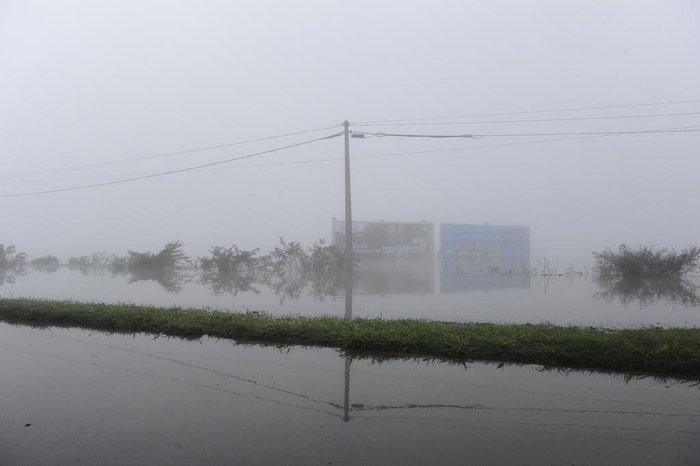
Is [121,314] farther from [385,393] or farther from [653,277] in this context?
[653,277]

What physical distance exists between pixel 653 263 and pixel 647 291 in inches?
218

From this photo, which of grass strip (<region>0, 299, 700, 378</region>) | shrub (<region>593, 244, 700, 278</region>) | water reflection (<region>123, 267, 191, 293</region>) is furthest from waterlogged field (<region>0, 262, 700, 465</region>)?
shrub (<region>593, 244, 700, 278</region>)

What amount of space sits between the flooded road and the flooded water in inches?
176

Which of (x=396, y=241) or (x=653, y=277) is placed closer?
(x=653, y=277)

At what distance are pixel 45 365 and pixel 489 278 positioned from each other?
18545mm

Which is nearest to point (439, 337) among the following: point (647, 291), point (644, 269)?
point (647, 291)

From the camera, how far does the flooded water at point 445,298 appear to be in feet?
36.7

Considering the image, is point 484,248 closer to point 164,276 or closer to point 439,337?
point 164,276

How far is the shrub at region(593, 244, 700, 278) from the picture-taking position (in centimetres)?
2044

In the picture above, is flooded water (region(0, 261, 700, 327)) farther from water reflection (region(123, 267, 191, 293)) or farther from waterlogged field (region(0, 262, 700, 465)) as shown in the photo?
waterlogged field (region(0, 262, 700, 465))

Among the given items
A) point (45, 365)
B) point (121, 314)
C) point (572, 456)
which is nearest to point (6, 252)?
point (121, 314)

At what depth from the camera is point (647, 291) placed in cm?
1623

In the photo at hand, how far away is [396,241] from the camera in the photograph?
26.7 metres

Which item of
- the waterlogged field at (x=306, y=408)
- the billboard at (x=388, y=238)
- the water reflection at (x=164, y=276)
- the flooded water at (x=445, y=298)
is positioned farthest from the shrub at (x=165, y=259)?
the waterlogged field at (x=306, y=408)
